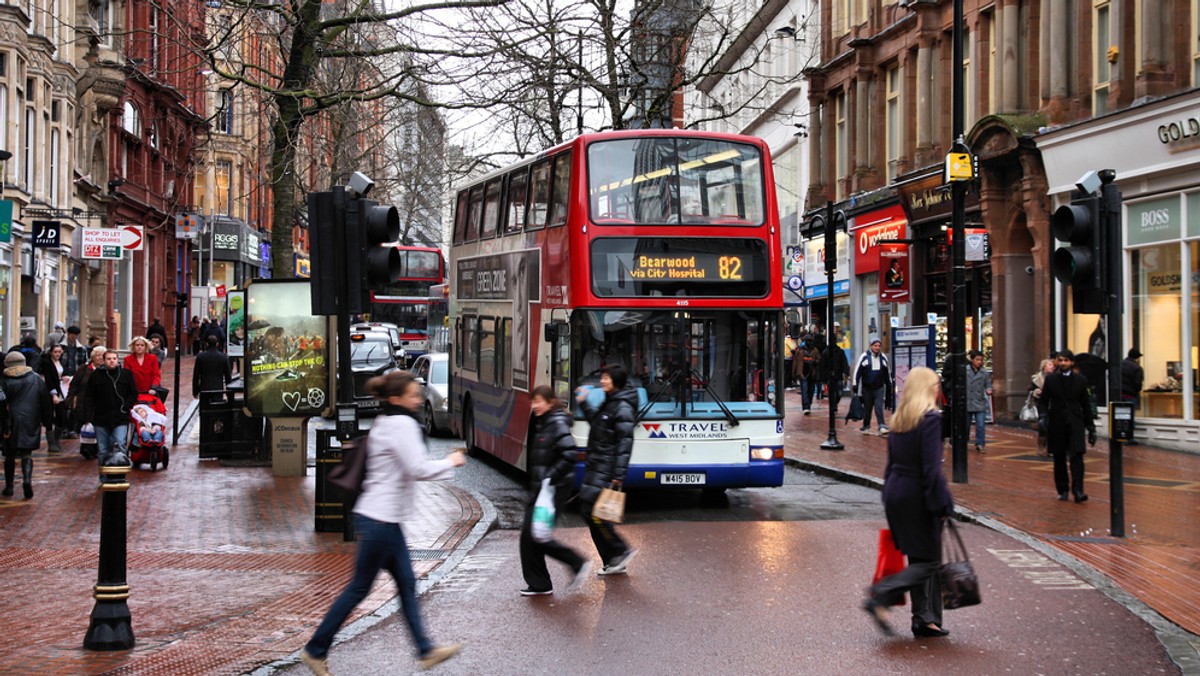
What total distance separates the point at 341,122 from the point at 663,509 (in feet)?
31.8

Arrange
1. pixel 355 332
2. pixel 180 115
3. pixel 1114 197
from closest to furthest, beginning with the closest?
1. pixel 1114 197
2. pixel 355 332
3. pixel 180 115

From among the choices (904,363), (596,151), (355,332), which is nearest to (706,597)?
(596,151)

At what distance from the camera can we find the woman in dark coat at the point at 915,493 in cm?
803

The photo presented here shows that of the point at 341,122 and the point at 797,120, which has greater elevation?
the point at 797,120

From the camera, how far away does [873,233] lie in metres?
35.7

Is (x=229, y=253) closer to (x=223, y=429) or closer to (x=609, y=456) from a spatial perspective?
(x=223, y=429)

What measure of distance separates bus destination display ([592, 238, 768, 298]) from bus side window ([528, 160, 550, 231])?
5.12ft

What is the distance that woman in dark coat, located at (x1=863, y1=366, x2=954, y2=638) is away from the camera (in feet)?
26.3

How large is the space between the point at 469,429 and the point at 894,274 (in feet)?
33.1

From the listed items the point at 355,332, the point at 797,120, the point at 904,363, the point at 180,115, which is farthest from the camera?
the point at 180,115

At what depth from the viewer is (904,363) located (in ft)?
79.7

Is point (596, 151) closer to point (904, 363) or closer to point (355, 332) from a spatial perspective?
point (904, 363)

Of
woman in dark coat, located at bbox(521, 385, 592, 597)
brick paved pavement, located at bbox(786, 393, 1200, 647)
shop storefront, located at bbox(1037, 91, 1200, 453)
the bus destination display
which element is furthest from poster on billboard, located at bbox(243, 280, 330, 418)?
shop storefront, located at bbox(1037, 91, 1200, 453)

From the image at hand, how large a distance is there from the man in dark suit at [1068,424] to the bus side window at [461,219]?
9.29 m
